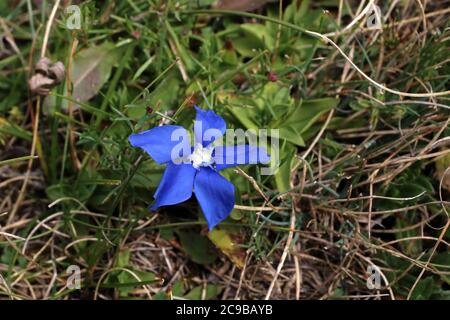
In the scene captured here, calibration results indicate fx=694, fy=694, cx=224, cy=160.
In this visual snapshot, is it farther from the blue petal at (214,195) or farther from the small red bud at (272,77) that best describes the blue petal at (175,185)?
the small red bud at (272,77)

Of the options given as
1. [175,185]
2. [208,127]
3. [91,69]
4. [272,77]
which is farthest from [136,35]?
→ [175,185]

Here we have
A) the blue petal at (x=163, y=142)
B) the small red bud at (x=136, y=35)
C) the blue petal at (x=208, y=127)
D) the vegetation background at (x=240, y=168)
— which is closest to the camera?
the blue petal at (x=163, y=142)

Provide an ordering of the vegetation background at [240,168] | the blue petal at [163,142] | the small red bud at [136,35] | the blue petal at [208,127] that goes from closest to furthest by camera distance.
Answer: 1. the blue petal at [163,142]
2. the blue petal at [208,127]
3. the vegetation background at [240,168]
4. the small red bud at [136,35]

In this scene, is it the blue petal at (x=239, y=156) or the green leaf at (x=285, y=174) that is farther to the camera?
the green leaf at (x=285, y=174)

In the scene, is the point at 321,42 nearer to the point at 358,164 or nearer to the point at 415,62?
the point at 415,62

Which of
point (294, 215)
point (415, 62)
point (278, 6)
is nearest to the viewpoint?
point (294, 215)

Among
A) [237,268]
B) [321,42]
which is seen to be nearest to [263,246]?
[237,268]

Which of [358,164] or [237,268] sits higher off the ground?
[358,164]

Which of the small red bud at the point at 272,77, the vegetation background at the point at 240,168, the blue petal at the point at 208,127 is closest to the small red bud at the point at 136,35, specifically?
the vegetation background at the point at 240,168

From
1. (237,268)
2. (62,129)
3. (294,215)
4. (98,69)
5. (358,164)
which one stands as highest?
(98,69)
